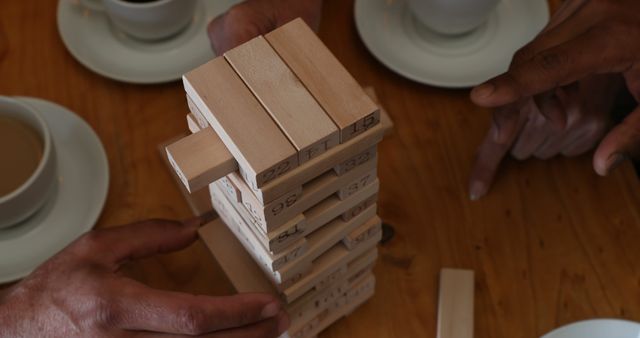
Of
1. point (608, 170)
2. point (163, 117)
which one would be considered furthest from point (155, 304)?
point (608, 170)

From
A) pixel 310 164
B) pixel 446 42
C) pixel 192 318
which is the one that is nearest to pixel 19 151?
pixel 192 318

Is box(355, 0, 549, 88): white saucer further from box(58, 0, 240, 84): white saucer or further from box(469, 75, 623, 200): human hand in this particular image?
box(58, 0, 240, 84): white saucer

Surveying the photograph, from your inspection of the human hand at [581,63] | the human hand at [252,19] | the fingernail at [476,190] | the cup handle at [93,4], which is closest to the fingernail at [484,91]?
the human hand at [581,63]

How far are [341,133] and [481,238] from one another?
34 centimetres

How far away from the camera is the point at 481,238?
80 centimetres

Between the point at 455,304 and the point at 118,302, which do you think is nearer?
the point at 118,302

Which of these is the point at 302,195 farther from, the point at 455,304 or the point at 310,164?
the point at 455,304

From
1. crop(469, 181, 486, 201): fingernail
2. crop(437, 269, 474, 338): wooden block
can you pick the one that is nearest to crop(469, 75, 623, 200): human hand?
crop(469, 181, 486, 201): fingernail

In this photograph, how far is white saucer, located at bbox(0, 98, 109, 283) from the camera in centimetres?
79

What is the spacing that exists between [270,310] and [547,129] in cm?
38

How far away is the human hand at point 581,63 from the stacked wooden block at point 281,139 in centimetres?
20

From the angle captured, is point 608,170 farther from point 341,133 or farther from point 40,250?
point 40,250

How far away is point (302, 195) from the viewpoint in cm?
56

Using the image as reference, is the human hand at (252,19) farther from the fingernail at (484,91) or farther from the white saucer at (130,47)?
the fingernail at (484,91)
